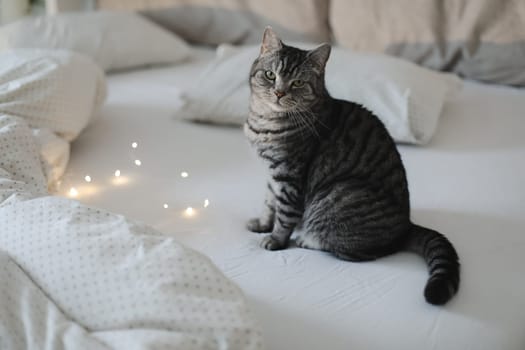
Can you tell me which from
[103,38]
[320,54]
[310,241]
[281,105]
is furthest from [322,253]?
[103,38]

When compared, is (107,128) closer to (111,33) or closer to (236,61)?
(236,61)

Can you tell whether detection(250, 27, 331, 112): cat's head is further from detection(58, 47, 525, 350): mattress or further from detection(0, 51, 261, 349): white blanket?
detection(0, 51, 261, 349): white blanket

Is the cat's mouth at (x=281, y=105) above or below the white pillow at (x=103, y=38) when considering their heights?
above

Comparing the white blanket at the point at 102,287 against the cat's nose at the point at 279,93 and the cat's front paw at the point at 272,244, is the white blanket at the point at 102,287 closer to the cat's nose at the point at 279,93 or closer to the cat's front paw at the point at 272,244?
the cat's front paw at the point at 272,244

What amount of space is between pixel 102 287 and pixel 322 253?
0.55 meters

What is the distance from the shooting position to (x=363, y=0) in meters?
2.31

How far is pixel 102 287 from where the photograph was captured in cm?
92

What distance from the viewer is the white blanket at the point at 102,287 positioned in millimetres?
858

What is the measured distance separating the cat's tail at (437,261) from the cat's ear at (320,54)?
0.43 meters

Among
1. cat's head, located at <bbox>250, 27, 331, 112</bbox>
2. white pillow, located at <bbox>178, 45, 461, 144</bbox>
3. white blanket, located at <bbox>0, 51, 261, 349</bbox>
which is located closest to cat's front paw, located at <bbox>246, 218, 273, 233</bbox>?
cat's head, located at <bbox>250, 27, 331, 112</bbox>

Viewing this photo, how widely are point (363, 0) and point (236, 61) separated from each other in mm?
661

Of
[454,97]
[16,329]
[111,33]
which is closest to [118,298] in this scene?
[16,329]

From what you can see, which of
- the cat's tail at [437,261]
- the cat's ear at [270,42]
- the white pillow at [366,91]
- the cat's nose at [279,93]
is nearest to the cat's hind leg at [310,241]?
the cat's tail at [437,261]

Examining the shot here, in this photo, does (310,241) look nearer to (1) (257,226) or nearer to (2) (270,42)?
(1) (257,226)
